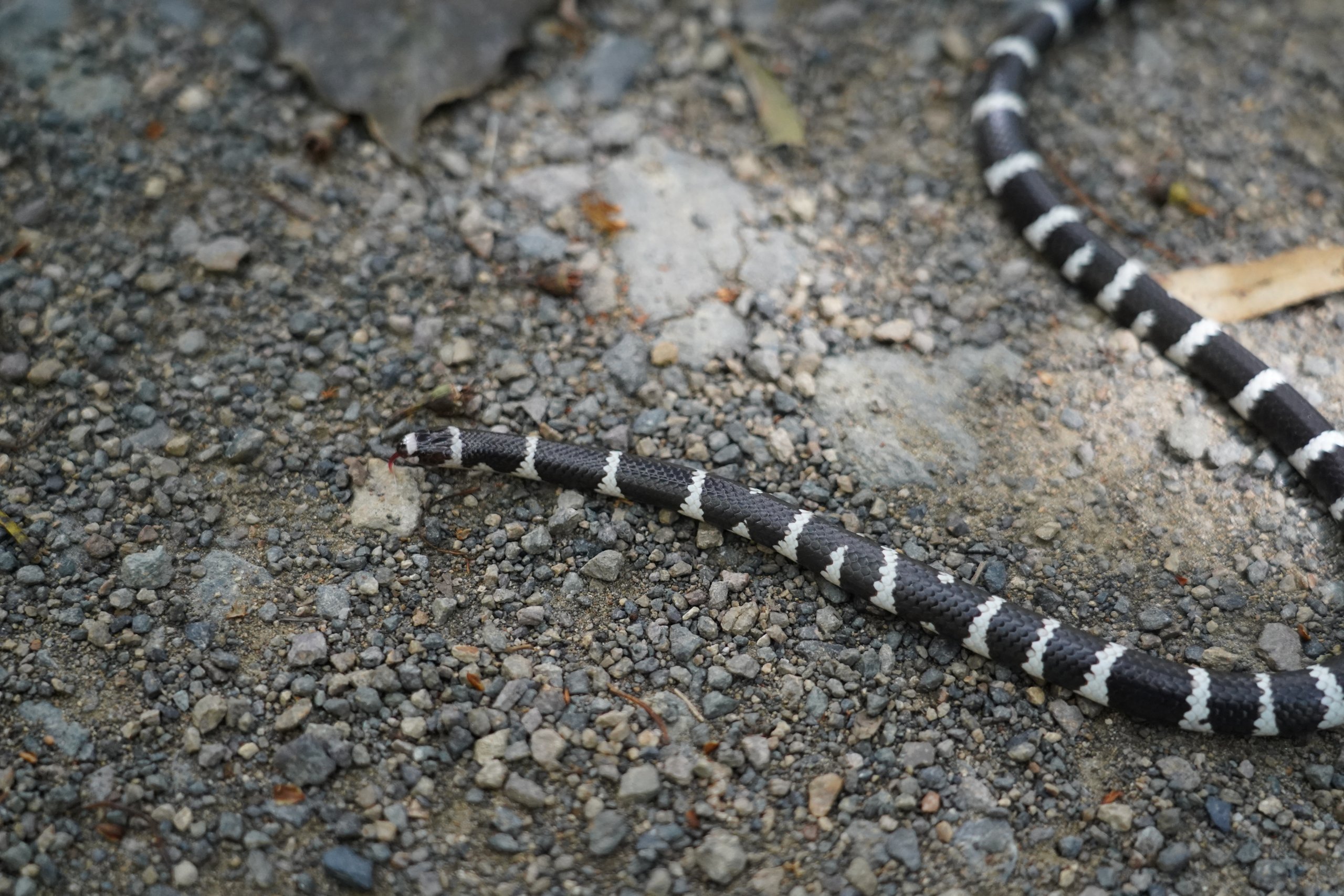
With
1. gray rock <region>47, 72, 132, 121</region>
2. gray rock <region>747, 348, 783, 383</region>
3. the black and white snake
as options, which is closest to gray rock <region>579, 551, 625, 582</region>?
the black and white snake

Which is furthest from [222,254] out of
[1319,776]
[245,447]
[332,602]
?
[1319,776]

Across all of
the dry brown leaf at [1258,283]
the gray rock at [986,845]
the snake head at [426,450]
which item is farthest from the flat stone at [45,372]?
the dry brown leaf at [1258,283]

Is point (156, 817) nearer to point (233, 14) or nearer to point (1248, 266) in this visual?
point (233, 14)

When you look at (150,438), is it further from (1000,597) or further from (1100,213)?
(1100,213)

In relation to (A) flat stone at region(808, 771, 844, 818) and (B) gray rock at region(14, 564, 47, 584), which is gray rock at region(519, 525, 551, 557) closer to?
(A) flat stone at region(808, 771, 844, 818)

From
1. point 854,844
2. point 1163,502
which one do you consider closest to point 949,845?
point 854,844

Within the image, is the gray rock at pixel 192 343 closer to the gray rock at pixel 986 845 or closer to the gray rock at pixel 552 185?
the gray rock at pixel 552 185

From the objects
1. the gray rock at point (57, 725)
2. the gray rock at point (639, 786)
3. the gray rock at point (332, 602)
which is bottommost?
the gray rock at point (57, 725)
